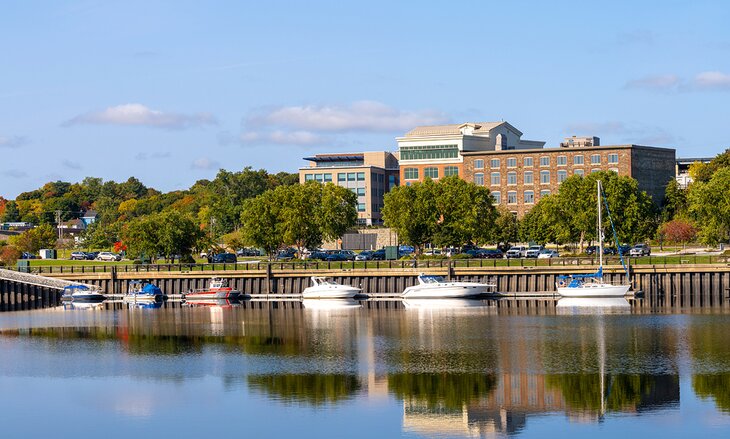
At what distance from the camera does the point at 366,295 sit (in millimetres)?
116250

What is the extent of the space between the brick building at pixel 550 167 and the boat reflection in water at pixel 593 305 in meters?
82.9

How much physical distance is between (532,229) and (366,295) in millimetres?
46685

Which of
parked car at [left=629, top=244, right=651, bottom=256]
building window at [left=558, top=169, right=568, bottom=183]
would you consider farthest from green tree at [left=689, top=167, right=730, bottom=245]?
building window at [left=558, top=169, right=568, bottom=183]

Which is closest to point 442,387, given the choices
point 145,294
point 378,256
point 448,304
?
point 448,304

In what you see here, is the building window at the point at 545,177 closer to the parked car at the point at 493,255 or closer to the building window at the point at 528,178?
the building window at the point at 528,178

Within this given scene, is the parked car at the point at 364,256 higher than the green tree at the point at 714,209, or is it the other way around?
the green tree at the point at 714,209

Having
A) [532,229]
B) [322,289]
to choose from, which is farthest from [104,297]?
[532,229]

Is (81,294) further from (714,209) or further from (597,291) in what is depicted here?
(714,209)

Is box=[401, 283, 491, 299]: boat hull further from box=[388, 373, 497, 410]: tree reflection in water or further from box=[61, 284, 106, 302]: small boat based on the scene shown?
box=[388, 373, 497, 410]: tree reflection in water

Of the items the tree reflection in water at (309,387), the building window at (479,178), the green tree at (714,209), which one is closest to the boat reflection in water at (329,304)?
the green tree at (714,209)

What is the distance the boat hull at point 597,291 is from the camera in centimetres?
10631

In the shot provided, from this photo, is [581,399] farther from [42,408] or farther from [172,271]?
[172,271]

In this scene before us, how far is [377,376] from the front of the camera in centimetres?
6150

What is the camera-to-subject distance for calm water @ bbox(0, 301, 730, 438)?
48781 mm
